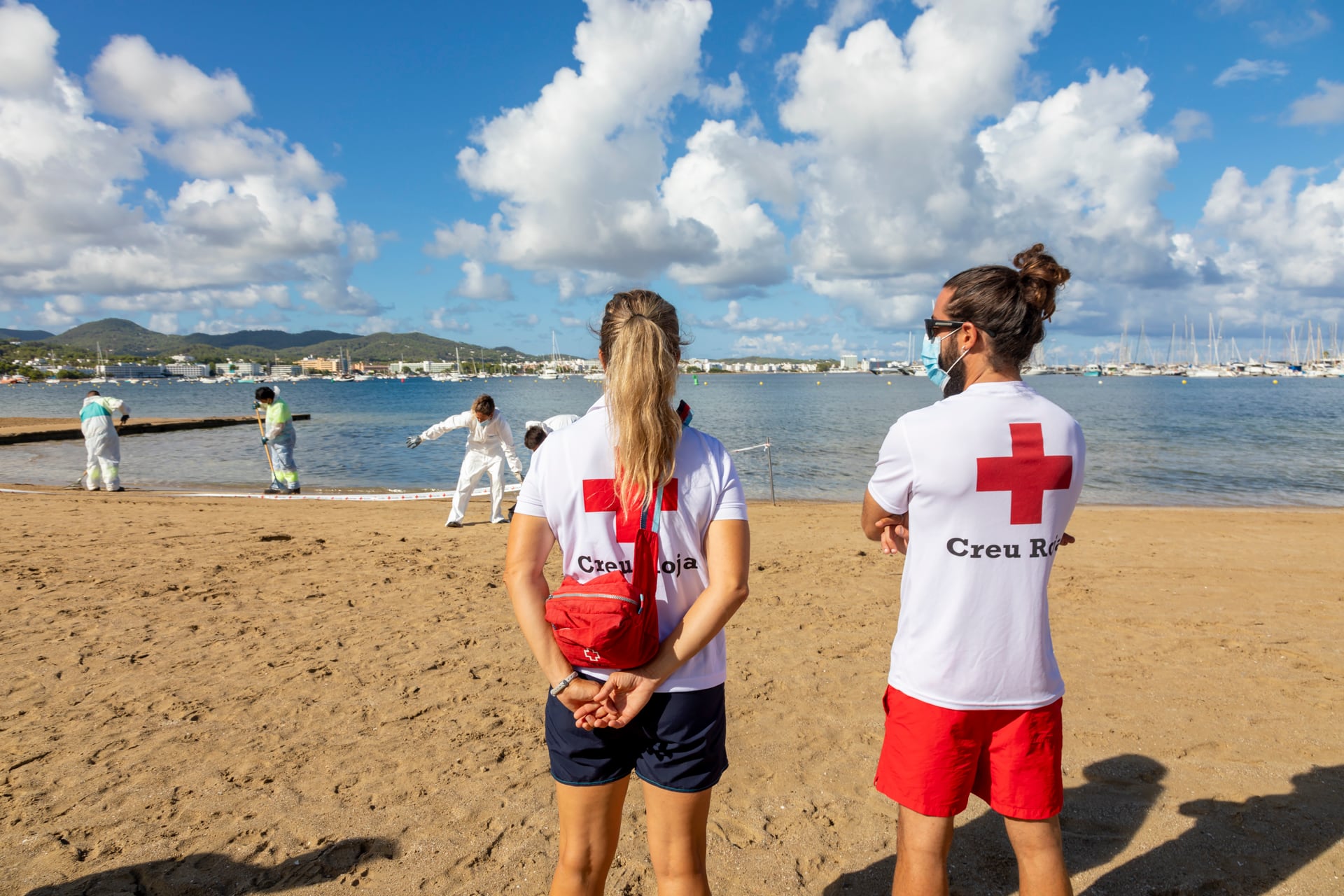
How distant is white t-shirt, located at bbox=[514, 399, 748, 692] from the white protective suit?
27.3ft

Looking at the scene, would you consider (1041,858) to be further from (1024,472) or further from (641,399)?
(641,399)

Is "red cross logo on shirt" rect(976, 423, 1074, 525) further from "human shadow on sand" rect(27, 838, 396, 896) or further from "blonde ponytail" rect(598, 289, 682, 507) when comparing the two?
"human shadow on sand" rect(27, 838, 396, 896)

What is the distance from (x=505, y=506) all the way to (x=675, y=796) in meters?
11.4

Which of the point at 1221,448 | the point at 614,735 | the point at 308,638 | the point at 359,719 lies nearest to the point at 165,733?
the point at 359,719

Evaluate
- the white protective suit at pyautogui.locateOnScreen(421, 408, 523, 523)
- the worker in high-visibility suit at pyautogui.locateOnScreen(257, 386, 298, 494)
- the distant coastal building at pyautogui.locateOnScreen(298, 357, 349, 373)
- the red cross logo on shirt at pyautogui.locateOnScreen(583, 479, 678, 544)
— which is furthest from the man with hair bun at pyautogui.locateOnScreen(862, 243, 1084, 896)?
the distant coastal building at pyautogui.locateOnScreen(298, 357, 349, 373)

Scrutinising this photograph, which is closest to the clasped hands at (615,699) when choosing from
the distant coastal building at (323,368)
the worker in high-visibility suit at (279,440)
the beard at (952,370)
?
the beard at (952,370)

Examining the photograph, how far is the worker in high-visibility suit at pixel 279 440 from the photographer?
44.3ft

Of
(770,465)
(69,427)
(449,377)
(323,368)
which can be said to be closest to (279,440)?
(770,465)

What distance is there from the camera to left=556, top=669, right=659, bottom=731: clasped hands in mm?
1911

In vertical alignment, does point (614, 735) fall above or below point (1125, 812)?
above

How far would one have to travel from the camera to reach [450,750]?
400 cm

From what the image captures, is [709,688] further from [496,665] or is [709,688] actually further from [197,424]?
[197,424]

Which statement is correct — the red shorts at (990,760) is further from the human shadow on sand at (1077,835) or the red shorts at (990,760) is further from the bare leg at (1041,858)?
the human shadow on sand at (1077,835)

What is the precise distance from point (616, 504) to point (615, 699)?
1.74 feet
